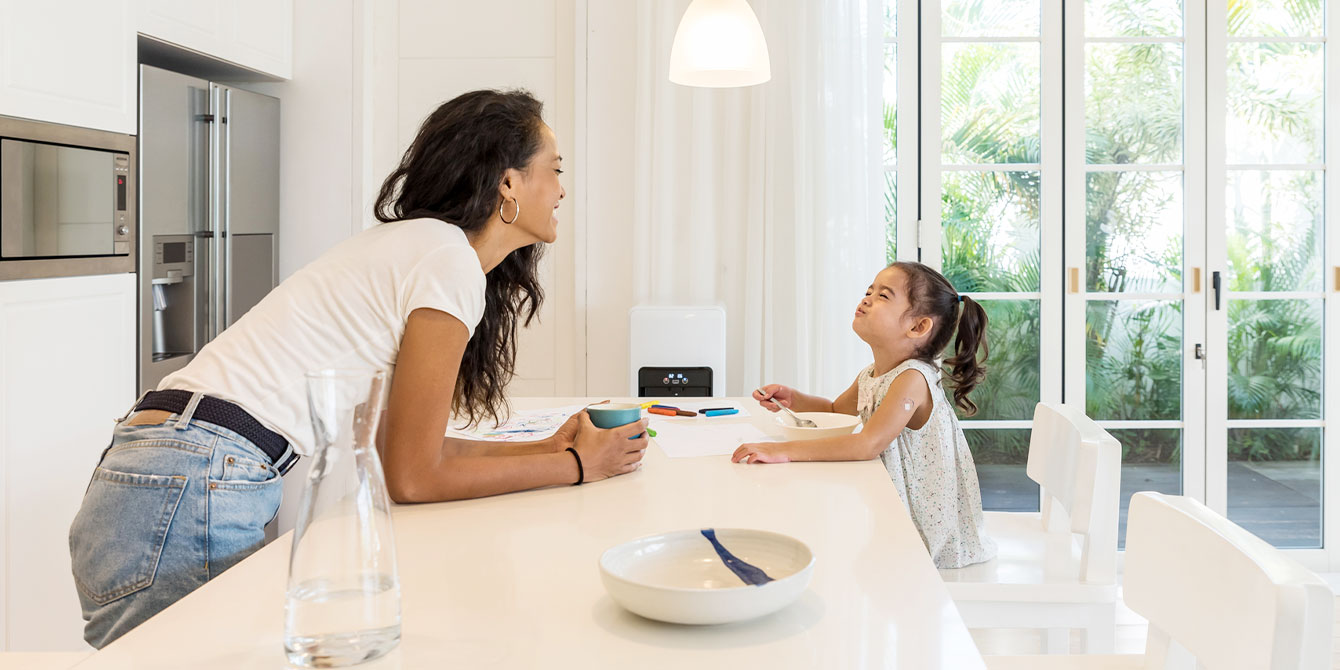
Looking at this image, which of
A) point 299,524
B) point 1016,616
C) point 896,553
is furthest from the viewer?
point 1016,616

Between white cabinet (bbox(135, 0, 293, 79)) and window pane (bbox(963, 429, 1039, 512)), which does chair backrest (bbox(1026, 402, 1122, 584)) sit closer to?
window pane (bbox(963, 429, 1039, 512))

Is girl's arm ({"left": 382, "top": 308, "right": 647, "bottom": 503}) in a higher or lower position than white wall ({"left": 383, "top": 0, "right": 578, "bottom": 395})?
lower

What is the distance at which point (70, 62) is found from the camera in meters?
2.48

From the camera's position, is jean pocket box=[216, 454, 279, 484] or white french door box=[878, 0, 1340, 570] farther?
white french door box=[878, 0, 1340, 570]

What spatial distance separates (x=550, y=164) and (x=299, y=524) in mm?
874

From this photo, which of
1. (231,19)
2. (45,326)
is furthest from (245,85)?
(45,326)

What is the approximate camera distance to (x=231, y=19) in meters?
3.29

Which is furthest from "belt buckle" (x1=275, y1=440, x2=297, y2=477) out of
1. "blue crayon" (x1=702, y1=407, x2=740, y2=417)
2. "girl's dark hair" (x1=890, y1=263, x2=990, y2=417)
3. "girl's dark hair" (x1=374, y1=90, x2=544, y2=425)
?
"girl's dark hair" (x1=890, y1=263, x2=990, y2=417)

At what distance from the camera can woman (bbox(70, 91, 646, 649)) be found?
3.97 ft

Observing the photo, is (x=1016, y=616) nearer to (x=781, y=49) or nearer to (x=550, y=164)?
(x=550, y=164)

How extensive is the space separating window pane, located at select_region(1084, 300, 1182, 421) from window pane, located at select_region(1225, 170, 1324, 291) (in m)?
0.30

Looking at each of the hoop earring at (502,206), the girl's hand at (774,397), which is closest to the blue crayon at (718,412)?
the girl's hand at (774,397)

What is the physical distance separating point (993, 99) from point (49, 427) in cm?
310

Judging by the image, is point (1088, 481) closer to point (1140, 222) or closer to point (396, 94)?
point (1140, 222)
